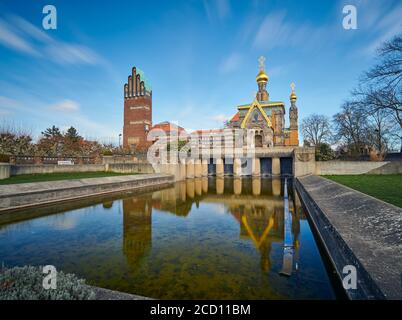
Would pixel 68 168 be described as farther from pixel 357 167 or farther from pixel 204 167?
pixel 357 167

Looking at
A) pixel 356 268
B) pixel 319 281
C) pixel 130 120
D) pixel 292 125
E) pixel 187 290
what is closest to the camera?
pixel 356 268

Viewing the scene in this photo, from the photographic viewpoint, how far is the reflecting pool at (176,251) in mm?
4551

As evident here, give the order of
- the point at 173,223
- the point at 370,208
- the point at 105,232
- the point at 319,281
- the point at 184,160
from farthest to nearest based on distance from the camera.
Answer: the point at 184,160
the point at 173,223
the point at 105,232
the point at 370,208
the point at 319,281

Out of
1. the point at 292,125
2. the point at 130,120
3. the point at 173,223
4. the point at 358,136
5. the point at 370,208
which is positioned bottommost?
the point at 173,223

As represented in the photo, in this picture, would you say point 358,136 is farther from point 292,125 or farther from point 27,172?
point 27,172

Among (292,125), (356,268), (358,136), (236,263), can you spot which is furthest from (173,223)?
(292,125)

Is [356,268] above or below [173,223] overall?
above

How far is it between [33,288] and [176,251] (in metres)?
4.16

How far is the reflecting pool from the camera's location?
4.55 metres

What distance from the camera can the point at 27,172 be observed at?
2272cm

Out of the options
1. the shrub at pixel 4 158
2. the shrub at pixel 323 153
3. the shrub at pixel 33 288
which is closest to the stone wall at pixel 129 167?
the shrub at pixel 4 158

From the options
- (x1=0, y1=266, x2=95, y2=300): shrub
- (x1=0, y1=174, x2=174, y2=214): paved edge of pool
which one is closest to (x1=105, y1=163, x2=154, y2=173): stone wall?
(x1=0, y1=174, x2=174, y2=214): paved edge of pool

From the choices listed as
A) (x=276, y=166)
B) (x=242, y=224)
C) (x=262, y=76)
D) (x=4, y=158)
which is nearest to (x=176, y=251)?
(x=242, y=224)

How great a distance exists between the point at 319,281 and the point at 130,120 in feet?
214
